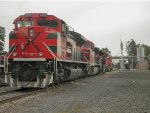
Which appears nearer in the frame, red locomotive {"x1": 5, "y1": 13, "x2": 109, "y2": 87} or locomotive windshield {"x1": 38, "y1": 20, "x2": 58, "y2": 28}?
red locomotive {"x1": 5, "y1": 13, "x2": 109, "y2": 87}

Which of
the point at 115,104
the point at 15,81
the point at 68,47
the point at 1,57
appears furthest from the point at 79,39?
the point at 115,104

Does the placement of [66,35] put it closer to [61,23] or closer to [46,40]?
[61,23]

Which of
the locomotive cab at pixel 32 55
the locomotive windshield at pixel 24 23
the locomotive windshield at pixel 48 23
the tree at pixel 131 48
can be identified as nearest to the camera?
the locomotive cab at pixel 32 55

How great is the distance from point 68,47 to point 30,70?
15.5ft

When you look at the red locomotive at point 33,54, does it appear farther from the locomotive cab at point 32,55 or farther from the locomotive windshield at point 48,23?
the locomotive windshield at point 48,23

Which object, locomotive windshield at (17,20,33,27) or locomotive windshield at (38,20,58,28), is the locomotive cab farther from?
locomotive windshield at (38,20,58,28)

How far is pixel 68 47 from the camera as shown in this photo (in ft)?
66.2

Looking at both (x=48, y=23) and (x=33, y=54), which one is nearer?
(x=33, y=54)

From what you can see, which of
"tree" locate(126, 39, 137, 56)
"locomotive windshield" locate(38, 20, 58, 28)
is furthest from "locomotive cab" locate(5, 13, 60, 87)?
"tree" locate(126, 39, 137, 56)

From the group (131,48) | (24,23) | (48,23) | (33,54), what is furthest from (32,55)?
(131,48)

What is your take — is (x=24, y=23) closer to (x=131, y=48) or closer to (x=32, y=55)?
(x=32, y=55)

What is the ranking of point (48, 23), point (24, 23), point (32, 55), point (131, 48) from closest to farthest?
point (32, 55)
point (24, 23)
point (48, 23)
point (131, 48)

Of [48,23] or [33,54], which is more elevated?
[48,23]

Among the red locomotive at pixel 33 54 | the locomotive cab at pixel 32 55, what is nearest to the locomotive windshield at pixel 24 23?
the red locomotive at pixel 33 54
